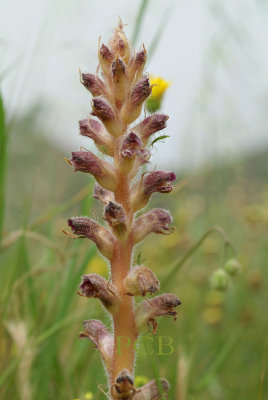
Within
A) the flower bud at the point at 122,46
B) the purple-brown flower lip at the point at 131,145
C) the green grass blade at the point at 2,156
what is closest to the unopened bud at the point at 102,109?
the purple-brown flower lip at the point at 131,145

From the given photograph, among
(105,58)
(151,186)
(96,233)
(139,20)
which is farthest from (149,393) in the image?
(139,20)

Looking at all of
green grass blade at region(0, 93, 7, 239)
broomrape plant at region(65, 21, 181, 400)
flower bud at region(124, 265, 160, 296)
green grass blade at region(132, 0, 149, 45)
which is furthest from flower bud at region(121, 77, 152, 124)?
green grass blade at region(132, 0, 149, 45)

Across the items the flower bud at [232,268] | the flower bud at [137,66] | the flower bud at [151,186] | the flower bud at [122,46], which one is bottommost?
the flower bud at [151,186]

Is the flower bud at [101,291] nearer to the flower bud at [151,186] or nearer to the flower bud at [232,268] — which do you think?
the flower bud at [151,186]

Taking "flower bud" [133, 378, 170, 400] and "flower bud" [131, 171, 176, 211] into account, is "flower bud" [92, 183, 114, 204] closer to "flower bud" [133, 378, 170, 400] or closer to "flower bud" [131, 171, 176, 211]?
"flower bud" [131, 171, 176, 211]

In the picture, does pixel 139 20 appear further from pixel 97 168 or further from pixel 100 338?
pixel 100 338

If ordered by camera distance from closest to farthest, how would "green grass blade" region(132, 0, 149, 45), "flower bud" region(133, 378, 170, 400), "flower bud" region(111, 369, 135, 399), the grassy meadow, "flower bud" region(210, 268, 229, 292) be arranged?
1. "flower bud" region(111, 369, 135, 399)
2. "flower bud" region(133, 378, 170, 400)
3. the grassy meadow
4. "flower bud" region(210, 268, 229, 292)
5. "green grass blade" region(132, 0, 149, 45)
